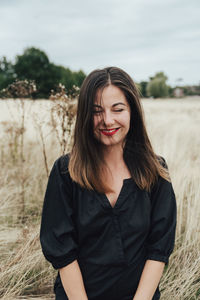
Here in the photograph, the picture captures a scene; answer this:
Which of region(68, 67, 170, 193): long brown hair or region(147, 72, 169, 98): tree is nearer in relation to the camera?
region(68, 67, 170, 193): long brown hair

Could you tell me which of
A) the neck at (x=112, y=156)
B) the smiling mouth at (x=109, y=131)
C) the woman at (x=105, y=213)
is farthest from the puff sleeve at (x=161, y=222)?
the smiling mouth at (x=109, y=131)

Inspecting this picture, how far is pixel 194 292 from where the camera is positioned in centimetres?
191

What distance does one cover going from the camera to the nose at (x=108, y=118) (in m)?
Answer: 1.36

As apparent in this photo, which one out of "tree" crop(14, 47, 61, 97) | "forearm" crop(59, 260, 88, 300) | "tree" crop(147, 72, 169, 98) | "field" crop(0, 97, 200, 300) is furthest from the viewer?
"tree" crop(147, 72, 169, 98)

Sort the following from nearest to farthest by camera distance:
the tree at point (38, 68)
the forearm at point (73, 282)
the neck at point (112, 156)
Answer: the forearm at point (73, 282) → the neck at point (112, 156) → the tree at point (38, 68)

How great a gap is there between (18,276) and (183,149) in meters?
3.20

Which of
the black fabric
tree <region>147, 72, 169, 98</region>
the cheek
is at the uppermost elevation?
tree <region>147, 72, 169, 98</region>

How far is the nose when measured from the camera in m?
1.36

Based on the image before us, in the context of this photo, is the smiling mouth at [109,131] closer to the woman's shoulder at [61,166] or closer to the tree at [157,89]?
the woman's shoulder at [61,166]

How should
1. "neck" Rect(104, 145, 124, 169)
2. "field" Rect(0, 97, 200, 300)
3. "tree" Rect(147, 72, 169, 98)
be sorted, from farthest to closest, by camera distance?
"tree" Rect(147, 72, 169, 98) < "field" Rect(0, 97, 200, 300) < "neck" Rect(104, 145, 124, 169)

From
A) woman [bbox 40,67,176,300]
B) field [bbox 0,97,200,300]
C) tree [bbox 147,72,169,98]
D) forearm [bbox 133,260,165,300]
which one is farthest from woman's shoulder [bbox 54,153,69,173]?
tree [bbox 147,72,169,98]

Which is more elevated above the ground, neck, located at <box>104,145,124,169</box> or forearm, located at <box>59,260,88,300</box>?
neck, located at <box>104,145,124,169</box>

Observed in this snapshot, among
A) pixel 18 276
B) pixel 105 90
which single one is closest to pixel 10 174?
pixel 18 276

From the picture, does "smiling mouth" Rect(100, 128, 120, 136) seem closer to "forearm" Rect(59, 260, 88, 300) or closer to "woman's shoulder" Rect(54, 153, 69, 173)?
"woman's shoulder" Rect(54, 153, 69, 173)
